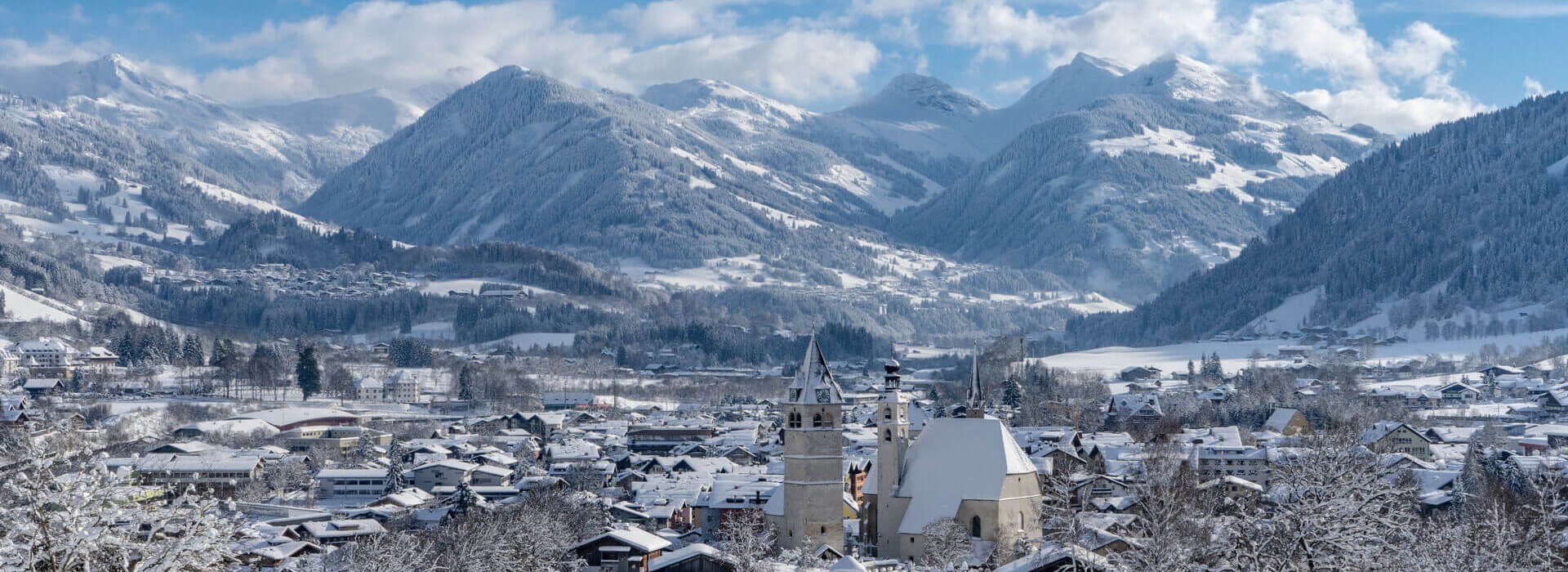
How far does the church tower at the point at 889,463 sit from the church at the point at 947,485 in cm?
4

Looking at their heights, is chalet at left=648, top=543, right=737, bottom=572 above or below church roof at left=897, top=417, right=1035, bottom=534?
below

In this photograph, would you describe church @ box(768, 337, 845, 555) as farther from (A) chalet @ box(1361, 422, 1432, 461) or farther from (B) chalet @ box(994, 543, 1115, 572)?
(A) chalet @ box(1361, 422, 1432, 461)

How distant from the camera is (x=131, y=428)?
152375 millimetres

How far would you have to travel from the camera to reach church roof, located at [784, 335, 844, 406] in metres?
77.8

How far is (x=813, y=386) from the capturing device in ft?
255

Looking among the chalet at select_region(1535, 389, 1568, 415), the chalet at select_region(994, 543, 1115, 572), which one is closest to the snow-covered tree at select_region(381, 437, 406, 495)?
the chalet at select_region(994, 543, 1115, 572)

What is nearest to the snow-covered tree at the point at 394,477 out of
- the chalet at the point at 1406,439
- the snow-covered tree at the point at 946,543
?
the snow-covered tree at the point at 946,543

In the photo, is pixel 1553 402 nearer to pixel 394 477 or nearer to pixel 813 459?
pixel 394 477

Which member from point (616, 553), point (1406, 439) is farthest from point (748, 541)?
point (1406, 439)

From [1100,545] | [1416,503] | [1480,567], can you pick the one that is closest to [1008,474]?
[1100,545]

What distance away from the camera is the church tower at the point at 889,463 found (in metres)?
80.6

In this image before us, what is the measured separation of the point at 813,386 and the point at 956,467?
7469mm

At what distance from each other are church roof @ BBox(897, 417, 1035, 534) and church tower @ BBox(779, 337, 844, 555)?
11.9 ft

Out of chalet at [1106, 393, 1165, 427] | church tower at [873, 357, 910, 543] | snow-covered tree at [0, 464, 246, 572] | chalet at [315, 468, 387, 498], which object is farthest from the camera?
chalet at [1106, 393, 1165, 427]
